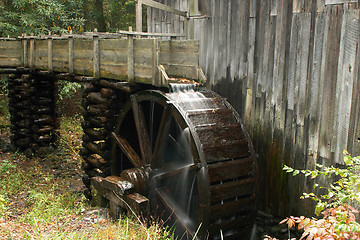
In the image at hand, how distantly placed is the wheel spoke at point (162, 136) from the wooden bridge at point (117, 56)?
478 mm

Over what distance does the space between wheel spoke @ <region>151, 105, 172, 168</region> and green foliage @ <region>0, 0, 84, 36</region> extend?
8.73 m

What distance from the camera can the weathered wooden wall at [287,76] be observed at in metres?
4.57

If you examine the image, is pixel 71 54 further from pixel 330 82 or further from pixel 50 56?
pixel 330 82

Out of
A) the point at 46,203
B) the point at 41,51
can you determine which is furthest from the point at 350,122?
the point at 41,51

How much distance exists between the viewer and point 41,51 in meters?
9.31

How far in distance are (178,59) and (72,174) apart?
19.5ft

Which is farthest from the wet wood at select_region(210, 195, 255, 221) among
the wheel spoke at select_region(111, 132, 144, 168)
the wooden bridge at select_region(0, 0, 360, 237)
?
the wheel spoke at select_region(111, 132, 144, 168)

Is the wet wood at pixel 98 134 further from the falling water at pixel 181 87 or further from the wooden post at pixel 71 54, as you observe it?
the falling water at pixel 181 87

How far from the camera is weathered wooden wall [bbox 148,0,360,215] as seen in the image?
15.0 feet

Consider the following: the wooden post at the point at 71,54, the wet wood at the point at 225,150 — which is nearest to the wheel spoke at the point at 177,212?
the wet wood at the point at 225,150

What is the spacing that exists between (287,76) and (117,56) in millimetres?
3057

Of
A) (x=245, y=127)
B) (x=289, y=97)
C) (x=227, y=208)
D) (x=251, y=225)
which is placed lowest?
(x=251, y=225)

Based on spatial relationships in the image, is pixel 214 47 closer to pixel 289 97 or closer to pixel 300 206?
pixel 289 97

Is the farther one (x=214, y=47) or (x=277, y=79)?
(x=214, y=47)
